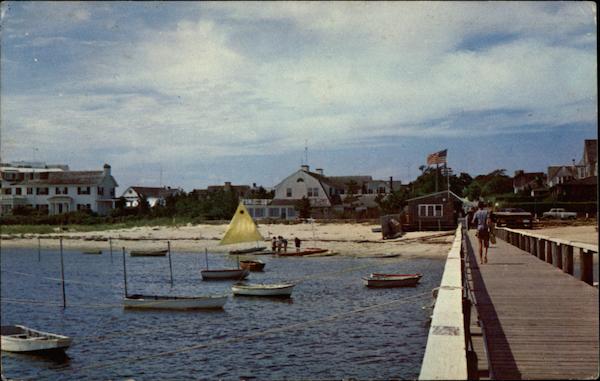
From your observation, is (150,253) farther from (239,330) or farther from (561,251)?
(561,251)

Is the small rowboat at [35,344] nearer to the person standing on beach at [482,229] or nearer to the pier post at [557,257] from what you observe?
the person standing on beach at [482,229]

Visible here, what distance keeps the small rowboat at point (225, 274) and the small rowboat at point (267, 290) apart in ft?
30.9

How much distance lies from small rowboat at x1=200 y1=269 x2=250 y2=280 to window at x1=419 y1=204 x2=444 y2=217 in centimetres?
2478

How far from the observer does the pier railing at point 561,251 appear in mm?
13758

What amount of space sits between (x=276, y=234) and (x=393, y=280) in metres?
39.0

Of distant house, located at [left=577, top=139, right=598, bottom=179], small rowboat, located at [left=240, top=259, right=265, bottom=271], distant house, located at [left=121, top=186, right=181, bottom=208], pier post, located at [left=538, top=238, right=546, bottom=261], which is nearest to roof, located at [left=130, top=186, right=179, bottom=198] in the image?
distant house, located at [left=121, top=186, right=181, bottom=208]

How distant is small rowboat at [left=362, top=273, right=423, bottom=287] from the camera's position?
40.9 m

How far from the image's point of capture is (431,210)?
67.2m

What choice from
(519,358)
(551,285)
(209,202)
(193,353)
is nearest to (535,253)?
(551,285)

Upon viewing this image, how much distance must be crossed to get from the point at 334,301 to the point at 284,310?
3644mm

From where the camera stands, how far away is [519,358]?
715 centimetres

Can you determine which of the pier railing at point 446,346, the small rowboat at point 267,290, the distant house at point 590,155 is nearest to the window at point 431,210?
the small rowboat at point 267,290

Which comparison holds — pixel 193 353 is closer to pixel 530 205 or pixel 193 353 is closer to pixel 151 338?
pixel 151 338

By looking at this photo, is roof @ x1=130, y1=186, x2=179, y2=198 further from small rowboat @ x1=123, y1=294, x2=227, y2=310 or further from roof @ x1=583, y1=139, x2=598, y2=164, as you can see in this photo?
roof @ x1=583, y1=139, x2=598, y2=164
